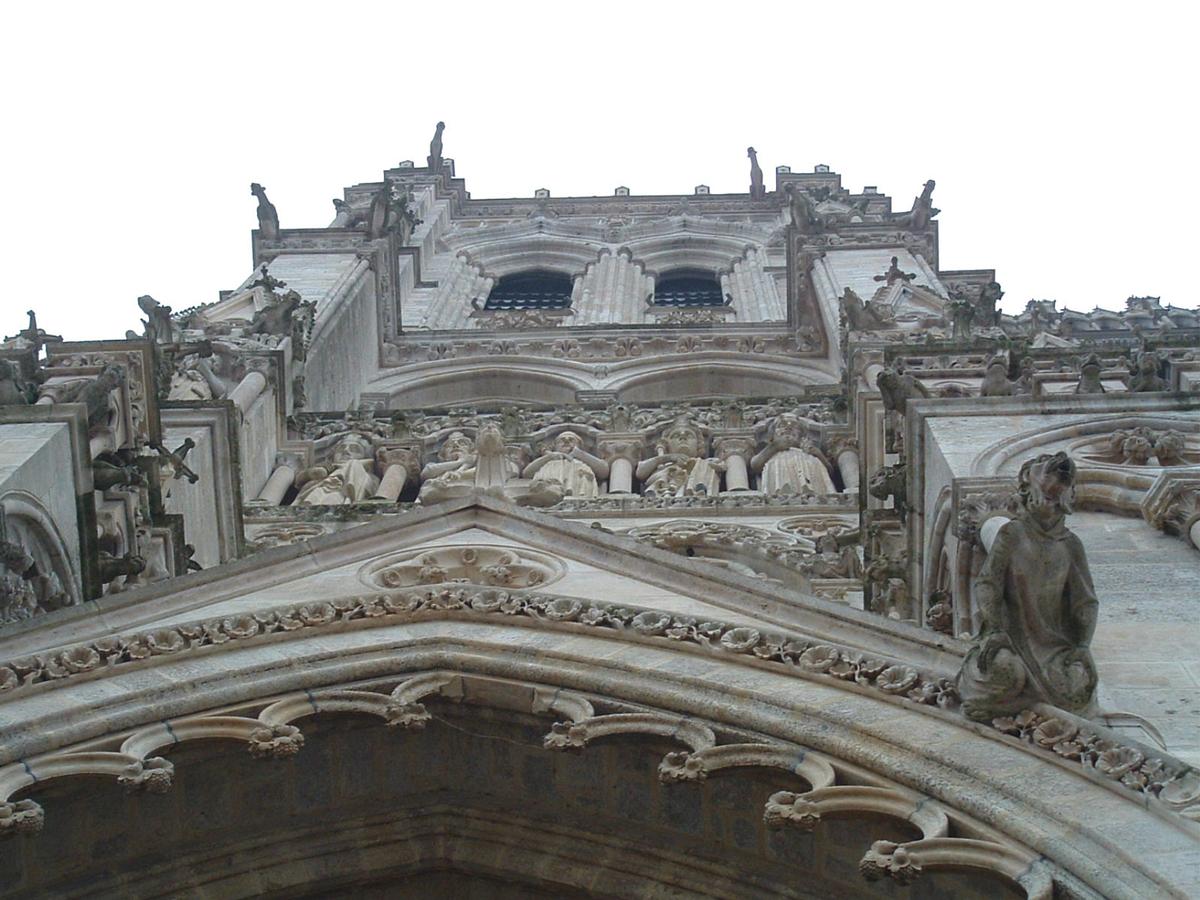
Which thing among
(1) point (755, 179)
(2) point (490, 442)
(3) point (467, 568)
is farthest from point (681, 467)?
(1) point (755, 179)

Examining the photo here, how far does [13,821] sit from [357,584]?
2.96 metres

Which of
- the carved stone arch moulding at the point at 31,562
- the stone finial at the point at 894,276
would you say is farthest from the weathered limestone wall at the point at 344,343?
the carved stone arch moulding at the point at 31,562

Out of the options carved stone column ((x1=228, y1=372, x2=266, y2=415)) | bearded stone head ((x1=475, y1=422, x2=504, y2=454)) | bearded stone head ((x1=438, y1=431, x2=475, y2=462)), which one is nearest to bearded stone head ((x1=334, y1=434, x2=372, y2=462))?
bearded stone head ((x1=438, y1=431, x2=475, y2=462))

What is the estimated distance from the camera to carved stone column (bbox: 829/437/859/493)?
21.4 m

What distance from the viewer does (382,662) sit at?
968cm

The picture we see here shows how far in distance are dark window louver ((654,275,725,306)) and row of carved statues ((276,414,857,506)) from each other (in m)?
20.3

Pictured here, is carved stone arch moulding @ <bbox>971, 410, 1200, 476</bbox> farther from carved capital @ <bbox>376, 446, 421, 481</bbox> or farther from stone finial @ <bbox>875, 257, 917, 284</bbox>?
stone finial @ <bbox>875, 257, 917, 284</bbox>

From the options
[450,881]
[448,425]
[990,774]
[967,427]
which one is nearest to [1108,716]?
[990,774]

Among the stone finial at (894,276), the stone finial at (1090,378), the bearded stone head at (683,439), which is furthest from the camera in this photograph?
the stone finial at (894,276)

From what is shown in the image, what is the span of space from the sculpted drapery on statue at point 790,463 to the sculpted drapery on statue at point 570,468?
1784 mm

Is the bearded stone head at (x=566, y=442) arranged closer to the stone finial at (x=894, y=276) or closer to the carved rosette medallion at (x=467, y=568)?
the stone finial at (x=894, y=276)

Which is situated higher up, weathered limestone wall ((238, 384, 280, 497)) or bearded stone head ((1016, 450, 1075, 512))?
bearded stone head ((1016, 450, 1075, 512))

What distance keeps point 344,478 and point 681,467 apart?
3.74m

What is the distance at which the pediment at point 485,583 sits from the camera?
31.4 feet
